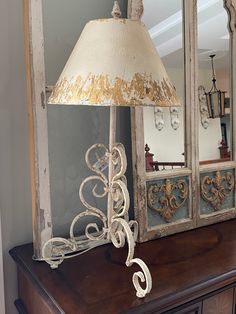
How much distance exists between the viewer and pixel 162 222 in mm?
1258

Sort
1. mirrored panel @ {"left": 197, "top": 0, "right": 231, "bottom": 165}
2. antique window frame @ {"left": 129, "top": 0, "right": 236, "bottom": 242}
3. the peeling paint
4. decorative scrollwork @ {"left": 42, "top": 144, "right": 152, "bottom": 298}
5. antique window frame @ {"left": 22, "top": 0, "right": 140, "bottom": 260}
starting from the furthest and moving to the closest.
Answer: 1. mirrored panel @ {"left": 197, "top": 0, "right": 231, "bottom": 165}
2. antique window frame @ {"left": 129, "top": 0, "right": 236, "bottom": 242}
3. antique window frame @ {"left": 22, "top": 0, "right": 140, "bottom": 260}
4. decorative scrollwork @ {"left": 42, "top": 144, "right": 152, "bottom": 298}
5. the peeling paint

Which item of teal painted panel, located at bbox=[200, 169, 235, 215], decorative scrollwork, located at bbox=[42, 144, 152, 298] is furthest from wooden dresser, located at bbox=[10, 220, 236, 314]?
teal painted panel, located at bbox=[200, 169, 235, 215]

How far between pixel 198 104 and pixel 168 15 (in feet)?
1.17

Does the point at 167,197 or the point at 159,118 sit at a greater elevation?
the point at 159,118

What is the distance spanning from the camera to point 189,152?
132cm

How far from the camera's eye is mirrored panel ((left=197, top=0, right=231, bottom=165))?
4.41ft

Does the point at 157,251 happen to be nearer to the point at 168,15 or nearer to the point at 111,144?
the point at 111,144

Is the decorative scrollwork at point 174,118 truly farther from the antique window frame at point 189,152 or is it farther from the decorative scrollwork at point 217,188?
the decorative scrollwork at point 217,188

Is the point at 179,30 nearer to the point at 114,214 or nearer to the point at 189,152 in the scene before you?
the point at 189,152

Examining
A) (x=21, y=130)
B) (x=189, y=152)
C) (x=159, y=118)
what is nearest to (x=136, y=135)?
(x=159, y=118)

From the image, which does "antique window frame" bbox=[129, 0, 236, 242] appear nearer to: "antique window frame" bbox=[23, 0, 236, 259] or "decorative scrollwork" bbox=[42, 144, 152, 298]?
"antique window frame" bbox=[23, 0, 236, 259]

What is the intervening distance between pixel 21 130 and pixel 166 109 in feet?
1.75

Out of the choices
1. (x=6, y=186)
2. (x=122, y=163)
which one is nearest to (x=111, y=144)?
(x=122, y=163)

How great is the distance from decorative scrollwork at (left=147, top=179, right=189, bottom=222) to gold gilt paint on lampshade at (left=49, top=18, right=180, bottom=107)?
18.0 inches
